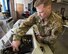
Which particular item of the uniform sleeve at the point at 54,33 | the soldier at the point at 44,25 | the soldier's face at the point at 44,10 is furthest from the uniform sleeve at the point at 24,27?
the uniform sleeve at the point at 54,33

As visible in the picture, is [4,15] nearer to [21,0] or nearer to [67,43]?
[21,0]

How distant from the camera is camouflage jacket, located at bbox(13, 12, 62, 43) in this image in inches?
48.9

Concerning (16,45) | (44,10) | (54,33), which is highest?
(44,10)

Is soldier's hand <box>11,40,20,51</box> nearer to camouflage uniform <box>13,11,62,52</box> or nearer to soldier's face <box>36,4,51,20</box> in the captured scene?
camouflage uniform <box>13,11,62,52</box>

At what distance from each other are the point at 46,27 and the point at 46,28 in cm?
1

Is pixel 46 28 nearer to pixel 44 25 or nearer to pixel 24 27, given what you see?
pixel 44 25

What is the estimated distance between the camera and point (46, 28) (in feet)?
4.50

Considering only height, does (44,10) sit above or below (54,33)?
above

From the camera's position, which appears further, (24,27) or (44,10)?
(24,27)

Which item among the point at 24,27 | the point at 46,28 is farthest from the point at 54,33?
the point at 24,27

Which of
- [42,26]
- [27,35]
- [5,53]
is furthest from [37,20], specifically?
[5,53]

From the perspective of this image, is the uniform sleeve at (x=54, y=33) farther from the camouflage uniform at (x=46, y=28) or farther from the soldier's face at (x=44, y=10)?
the soldier's face at (x=44, y=10)

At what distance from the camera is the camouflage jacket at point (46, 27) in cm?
124

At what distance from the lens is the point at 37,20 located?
1412mm
